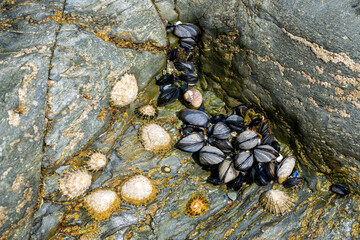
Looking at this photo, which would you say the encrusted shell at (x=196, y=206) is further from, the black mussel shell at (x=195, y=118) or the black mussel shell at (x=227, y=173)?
the black mussel shell at (x=195, y=118)

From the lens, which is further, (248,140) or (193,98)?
(193,98)

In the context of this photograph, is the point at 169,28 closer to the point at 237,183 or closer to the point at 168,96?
the point at 168,96

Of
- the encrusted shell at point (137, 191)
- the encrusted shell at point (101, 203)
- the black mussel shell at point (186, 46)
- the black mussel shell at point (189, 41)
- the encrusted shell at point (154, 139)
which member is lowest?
the encrusted shell at point (101, 203)

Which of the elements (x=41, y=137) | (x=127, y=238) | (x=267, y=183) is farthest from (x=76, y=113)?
(x=267, y=183)

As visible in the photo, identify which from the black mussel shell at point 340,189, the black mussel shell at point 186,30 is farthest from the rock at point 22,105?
the black mussel shell at point 340,189

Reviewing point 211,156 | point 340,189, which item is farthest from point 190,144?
point 340,189

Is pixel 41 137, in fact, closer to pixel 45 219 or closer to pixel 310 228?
pixel 45 219

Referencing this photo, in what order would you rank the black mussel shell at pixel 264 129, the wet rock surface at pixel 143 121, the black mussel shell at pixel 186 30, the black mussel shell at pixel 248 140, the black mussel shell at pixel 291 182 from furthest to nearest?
the black mussel shell at pixel 186 30, the black mussel shell at pixel 264 129, the black mussel shell at pixel 248 140, the black mussel shell at pixel 291 182, the wet rock surface at pixel 143 121
